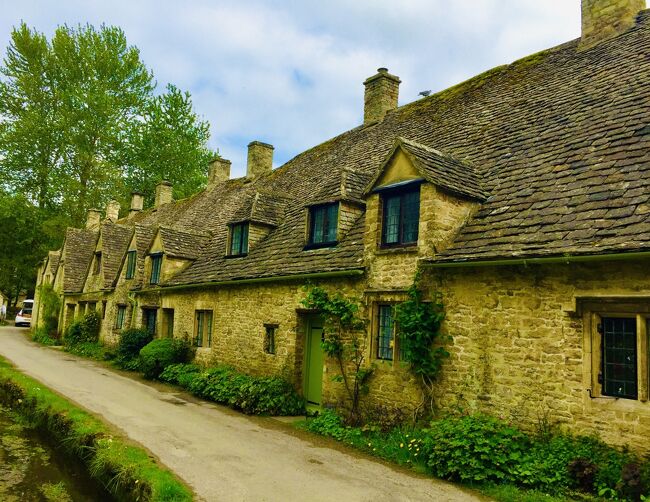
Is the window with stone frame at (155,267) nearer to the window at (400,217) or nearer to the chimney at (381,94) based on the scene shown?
the chimney at (381,94)

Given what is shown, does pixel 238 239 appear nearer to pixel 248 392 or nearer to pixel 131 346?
pixel 248 392

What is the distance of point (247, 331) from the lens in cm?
1516

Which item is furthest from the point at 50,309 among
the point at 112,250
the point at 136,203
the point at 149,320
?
the point at 149,320

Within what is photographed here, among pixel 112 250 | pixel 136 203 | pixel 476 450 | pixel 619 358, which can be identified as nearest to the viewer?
pixel 619 358

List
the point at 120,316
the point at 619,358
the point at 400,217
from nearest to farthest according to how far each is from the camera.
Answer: the point at 619,358 → the point at 400,217 → the point at 120,316

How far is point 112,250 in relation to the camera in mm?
27859

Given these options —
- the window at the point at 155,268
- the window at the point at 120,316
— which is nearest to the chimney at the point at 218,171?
the window at the point at 120,316

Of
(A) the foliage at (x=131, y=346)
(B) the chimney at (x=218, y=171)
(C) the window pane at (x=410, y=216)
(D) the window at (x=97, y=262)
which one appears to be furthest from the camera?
(B) the chimney at (x=218, y=171)

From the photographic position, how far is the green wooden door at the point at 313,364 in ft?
42.7

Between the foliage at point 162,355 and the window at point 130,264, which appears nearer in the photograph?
the foliage at point 162,355

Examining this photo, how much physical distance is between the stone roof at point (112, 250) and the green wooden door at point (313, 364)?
15.2 m

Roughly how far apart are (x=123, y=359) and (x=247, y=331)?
24.2 feet

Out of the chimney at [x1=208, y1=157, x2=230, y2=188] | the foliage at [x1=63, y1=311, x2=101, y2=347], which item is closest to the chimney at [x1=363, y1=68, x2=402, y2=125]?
the chimney at [x1=208, y1=157, x2=230, y2=188]

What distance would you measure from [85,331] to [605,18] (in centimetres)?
2456
